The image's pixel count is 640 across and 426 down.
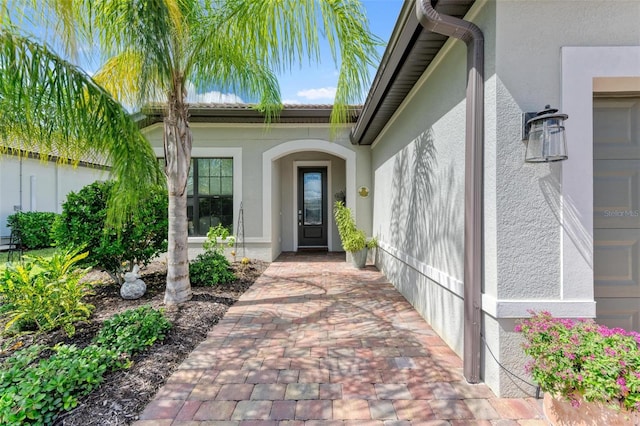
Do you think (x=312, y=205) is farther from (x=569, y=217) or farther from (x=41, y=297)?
(x=569, y=217)

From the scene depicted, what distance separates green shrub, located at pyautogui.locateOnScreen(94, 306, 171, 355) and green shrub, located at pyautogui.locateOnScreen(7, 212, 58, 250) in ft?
32.3

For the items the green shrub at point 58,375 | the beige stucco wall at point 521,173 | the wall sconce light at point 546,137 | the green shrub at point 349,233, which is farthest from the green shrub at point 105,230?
the wall sconce light at point 546,137

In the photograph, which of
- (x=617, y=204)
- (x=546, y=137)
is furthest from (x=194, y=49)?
(x=617, y=204)

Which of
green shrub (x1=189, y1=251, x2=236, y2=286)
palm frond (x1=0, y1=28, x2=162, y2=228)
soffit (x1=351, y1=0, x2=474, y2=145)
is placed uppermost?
soffit (x1=351, y1=0, x2=474, y2=145)

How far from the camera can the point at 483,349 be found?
8.36 feet

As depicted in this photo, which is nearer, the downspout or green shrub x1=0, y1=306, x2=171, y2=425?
green shrub x1=0, y1=306, x2=171, y2=425

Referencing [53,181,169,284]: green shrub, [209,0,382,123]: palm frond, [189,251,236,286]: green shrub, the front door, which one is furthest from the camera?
the front door

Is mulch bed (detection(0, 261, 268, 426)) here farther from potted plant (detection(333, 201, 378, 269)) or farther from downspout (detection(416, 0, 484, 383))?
downspout (detection(416, 0, 484, 383))

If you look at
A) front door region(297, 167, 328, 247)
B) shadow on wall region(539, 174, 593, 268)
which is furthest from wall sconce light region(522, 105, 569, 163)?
front door region(297, 167, 328, 247)

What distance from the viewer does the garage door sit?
2.64 m

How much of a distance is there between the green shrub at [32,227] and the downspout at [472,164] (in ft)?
42.5

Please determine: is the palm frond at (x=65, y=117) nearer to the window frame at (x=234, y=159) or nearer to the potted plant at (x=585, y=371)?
the window frame at (x=234, y=159)

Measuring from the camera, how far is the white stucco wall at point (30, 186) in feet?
35.2

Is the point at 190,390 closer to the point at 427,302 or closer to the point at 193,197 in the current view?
the point at 427,302
